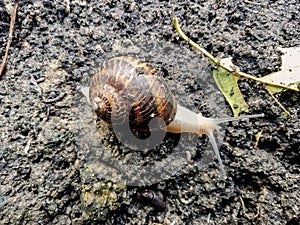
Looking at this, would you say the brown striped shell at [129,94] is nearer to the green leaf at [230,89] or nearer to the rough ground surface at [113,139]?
the rough ground surface at [113,139]

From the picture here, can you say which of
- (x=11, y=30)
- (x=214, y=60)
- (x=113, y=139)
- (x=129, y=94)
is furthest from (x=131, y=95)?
(x=11, y=30)

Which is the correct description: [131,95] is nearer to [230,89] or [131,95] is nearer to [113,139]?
[113,139]

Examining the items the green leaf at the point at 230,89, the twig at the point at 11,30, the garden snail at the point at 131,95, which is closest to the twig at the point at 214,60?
the green leaf at the point at 230,89

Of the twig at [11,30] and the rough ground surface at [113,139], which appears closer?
the rough ground surface at [113,139]

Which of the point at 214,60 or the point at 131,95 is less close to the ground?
the point at 214,60

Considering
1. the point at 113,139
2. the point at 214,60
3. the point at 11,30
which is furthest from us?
the point at 11,30

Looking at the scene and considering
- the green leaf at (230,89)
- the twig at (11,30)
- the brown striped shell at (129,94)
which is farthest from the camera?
the twig at (11,30)

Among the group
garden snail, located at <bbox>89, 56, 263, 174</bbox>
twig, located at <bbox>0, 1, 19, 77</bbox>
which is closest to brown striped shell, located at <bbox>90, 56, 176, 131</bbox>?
garden snail, located at <bbox>89, 56, 263, 174</bbox>

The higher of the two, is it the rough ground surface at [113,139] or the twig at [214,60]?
the twig at [214,60]
